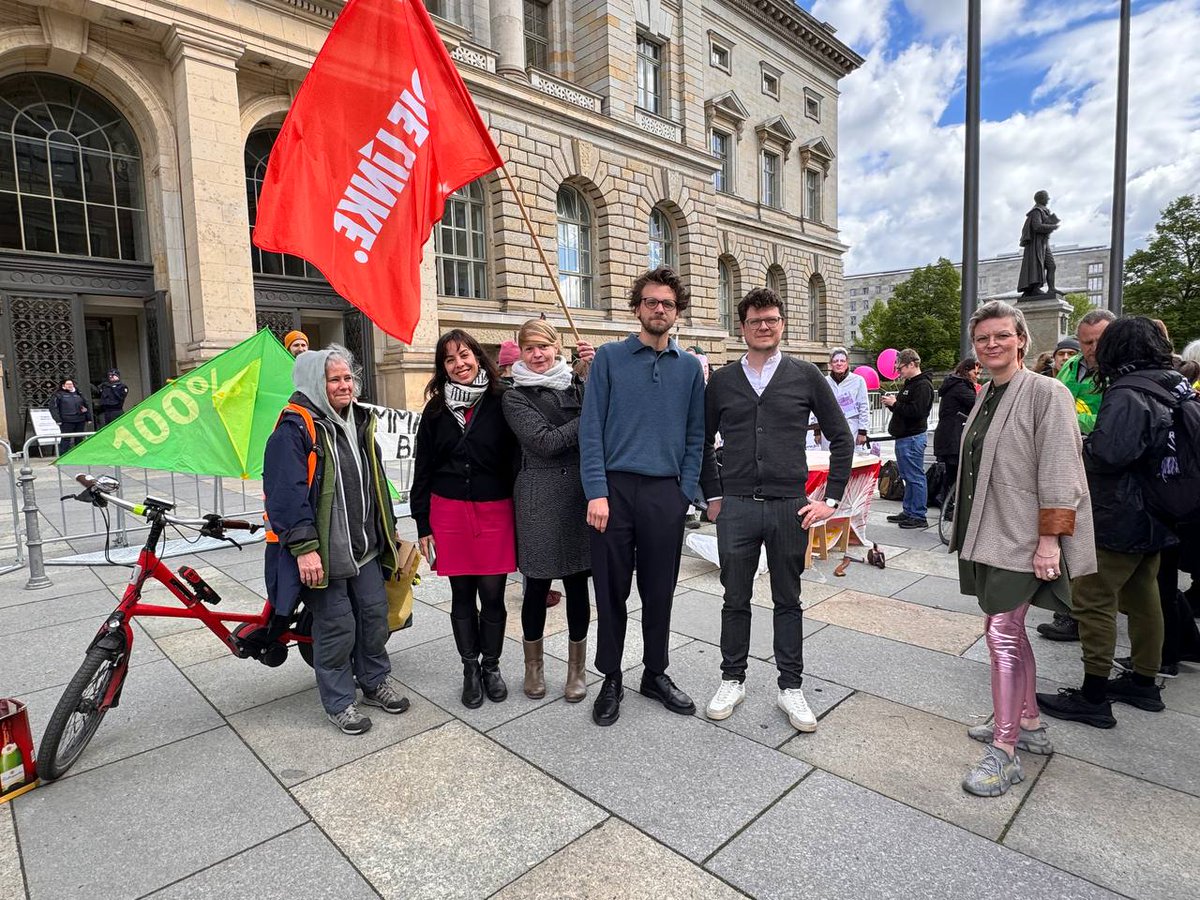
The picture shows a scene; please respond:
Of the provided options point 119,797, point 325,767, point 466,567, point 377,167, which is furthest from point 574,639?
point 377,167

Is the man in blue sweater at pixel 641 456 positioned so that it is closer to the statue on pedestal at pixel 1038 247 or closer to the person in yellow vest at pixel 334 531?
the person in yellow vest at pixel 334 531

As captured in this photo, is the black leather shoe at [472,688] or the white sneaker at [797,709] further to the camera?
the black leather shoe at [472,688]

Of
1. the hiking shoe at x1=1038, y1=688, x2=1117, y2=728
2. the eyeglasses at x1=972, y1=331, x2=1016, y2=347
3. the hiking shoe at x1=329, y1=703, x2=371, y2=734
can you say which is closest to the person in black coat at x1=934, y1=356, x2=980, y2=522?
the hiking shoe at x1=1038, y1=688, x2=1117, y2=728

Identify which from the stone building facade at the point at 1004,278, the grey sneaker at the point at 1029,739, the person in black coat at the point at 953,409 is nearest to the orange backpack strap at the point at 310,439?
the grey sneaker at the point at 1029,739

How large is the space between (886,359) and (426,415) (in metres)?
10.2

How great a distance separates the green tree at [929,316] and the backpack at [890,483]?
133ft

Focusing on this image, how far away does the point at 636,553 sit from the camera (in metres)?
3.40

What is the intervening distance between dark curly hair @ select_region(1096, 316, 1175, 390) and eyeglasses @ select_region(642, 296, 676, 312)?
2.10 meters

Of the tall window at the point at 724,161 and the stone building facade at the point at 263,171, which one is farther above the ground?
the tall window at the point at 724,161

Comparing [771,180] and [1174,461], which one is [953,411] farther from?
[771,180]

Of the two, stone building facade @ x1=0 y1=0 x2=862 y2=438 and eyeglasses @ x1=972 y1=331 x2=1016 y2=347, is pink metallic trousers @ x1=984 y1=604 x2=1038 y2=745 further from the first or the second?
stone building facade @ x1=0 y1=0 x2=862 y2=438

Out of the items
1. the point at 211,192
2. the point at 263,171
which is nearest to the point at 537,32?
the point at 263,171

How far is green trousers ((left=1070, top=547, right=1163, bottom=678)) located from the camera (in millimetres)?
→ 3260

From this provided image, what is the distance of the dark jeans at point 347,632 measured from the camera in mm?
3279
